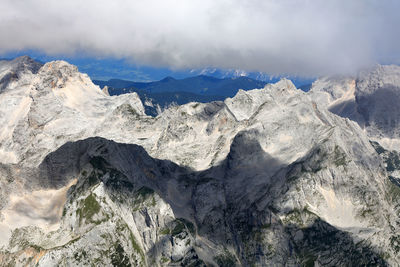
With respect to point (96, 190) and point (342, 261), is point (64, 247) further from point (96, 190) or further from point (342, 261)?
point (342, 261)

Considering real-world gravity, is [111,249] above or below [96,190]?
below

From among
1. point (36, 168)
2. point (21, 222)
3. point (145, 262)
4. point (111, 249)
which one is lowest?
point (145, 262)

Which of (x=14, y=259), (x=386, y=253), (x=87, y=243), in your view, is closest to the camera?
(x=14, y=259)

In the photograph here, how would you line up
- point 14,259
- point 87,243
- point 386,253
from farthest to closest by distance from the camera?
point 386,253, point 87,243, point 14,259

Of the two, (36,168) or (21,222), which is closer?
(21,222)

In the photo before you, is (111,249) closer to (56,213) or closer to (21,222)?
(56,213)

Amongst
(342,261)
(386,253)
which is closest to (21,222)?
(342,261)

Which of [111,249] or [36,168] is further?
[36,168]

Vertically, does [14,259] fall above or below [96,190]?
below

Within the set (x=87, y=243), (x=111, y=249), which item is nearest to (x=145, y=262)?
(x=111, y=249)
